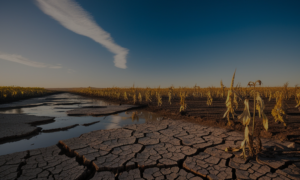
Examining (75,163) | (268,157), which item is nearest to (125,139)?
(75,163)

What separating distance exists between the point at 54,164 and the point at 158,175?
6.40ft

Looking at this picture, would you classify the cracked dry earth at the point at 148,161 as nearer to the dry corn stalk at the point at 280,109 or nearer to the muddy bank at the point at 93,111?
the dry corn stalk at the point at 280,109

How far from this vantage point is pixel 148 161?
101 inches

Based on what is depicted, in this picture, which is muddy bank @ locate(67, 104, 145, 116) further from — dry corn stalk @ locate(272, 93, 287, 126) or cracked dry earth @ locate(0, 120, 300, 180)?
dry corn stalk @ locate(272, 93, 287, 126)

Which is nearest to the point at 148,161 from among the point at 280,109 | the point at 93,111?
the point at 280,109

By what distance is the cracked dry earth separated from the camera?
2.16m

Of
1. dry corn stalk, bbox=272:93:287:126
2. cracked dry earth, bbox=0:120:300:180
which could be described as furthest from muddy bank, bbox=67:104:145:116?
dry corn stalk, bbox=272:93:287:126

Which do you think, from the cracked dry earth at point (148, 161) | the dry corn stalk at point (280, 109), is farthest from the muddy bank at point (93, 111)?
the dry corn stalk at point (280, 109)

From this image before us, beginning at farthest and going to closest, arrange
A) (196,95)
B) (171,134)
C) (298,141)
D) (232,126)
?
(196,95)
(232,126)
(171,134)
(298,141)

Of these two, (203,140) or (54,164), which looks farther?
(203,140)

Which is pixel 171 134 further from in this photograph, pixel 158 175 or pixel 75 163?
pixel 75 163

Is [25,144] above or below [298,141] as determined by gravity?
below

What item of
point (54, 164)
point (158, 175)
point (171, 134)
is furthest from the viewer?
point (171, 134)

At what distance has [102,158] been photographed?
2648 mm
